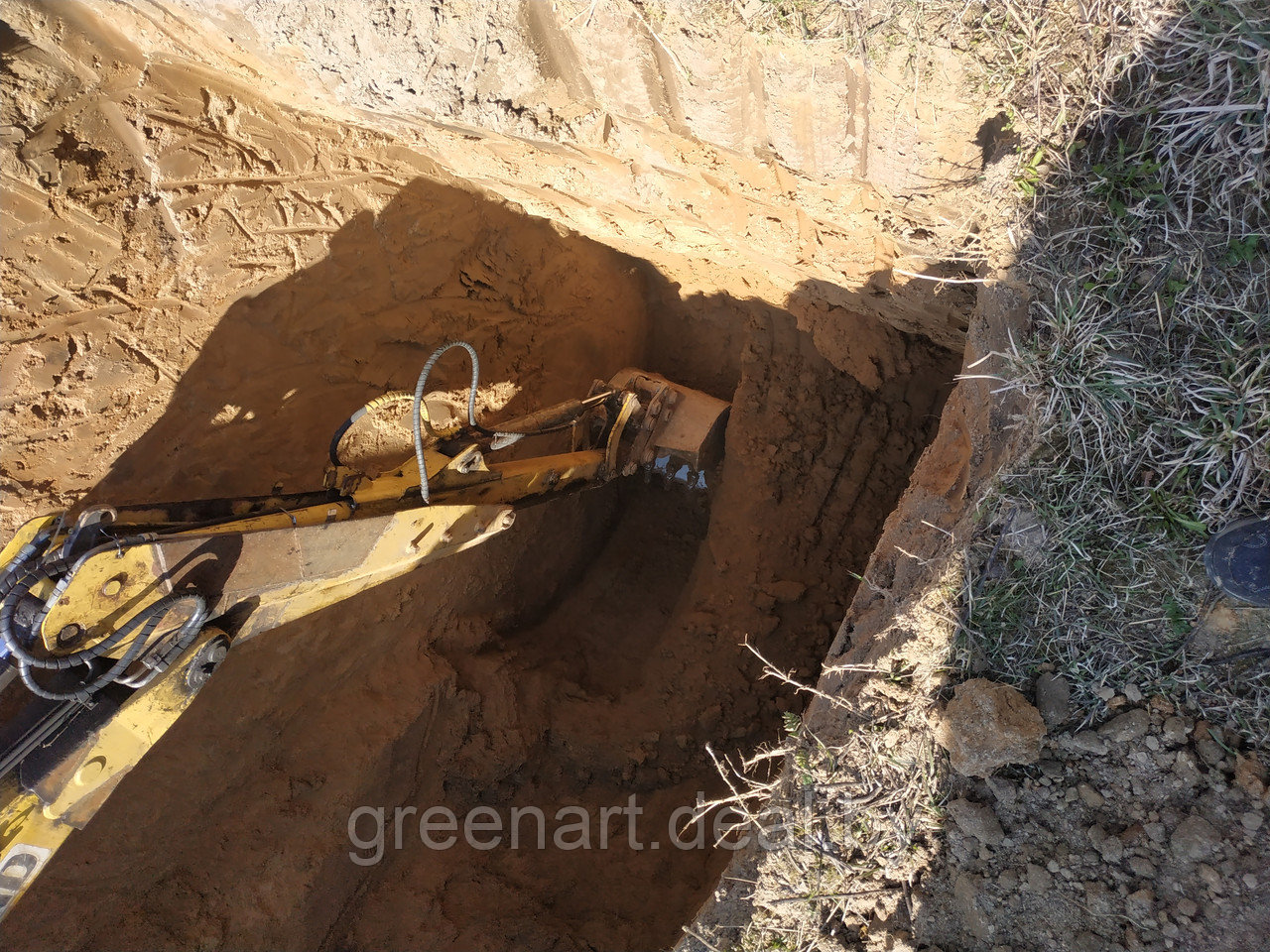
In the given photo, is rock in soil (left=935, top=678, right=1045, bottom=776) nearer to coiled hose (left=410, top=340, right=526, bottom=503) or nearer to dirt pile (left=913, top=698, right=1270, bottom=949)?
dirt pile (left=913, top=698, right=1270, bottom=949)

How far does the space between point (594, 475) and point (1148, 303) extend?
Answer: 270cm

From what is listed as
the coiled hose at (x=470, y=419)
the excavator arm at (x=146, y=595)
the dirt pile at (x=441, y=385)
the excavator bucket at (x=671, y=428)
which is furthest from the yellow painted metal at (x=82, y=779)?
the excavator bucket at (x=671, y=428)

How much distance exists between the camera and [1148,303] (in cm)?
228

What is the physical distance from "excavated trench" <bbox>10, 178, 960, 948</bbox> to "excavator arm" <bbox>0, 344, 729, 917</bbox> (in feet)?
3.45

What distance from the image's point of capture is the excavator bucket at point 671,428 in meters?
4.62

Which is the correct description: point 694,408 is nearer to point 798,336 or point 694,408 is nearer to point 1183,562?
point 798,336

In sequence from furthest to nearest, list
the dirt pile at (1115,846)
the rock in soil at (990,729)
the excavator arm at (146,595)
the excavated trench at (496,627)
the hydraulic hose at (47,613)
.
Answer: the excavated trench at (496,627), the excavator arm at (146,595), the hydraulic hose at (47,613), the rock in soil at (990,729), the dirt pile at (1115,846)

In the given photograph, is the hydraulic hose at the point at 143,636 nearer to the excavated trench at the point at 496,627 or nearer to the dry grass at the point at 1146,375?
the excavated trench at the point at 496,627

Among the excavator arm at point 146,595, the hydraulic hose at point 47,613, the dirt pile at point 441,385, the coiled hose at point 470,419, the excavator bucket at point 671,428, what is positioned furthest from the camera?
the excavator bucket at point 671,428

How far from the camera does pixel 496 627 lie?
5.17 meters

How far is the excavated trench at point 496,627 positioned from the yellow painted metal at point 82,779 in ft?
3.73

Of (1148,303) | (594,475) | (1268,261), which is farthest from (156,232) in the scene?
(1268,261)

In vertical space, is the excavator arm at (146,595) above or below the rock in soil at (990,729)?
above

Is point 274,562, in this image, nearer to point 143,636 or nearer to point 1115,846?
point 143,636
